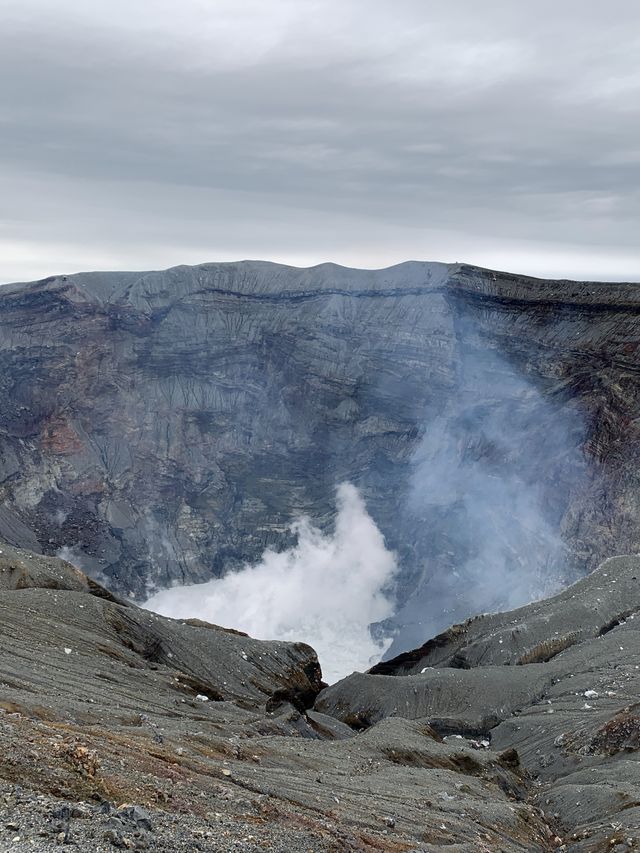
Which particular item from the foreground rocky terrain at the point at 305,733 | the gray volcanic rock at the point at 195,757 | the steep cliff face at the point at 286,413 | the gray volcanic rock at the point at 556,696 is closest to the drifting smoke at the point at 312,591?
the steep cliff face at the point at 286,413

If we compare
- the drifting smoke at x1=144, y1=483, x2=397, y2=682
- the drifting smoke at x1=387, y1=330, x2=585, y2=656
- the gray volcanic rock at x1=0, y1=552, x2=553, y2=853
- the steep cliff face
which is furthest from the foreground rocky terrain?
the drifting smoke at x1=144, y1=483, x2=397, y2=682

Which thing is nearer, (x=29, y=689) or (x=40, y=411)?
(x=29, y=689)

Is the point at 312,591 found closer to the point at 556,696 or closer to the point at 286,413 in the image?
the point at 286,413

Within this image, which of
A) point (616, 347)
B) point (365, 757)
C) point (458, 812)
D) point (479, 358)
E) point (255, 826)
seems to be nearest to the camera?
point (255, 826)

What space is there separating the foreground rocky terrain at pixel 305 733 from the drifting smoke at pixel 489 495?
17822mm

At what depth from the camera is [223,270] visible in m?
96.0

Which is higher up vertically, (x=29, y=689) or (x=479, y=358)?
(x=479, y=358)

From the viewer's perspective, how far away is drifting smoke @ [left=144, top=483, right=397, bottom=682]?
8550 cm

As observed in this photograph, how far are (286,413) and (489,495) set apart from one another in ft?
86.8

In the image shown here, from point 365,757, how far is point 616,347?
168ft

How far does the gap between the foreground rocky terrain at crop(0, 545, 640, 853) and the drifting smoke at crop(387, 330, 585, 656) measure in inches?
702

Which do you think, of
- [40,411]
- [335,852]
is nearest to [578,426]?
[40,411]

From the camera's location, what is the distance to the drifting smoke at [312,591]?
85500 mm

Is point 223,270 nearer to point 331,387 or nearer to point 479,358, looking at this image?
point 331,387
